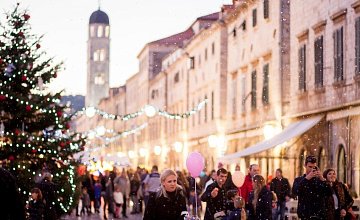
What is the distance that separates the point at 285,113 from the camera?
36844mm

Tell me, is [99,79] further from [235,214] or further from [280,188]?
[235,214]

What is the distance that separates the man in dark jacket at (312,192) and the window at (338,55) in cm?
1492

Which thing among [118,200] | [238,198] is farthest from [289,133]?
[238,198]

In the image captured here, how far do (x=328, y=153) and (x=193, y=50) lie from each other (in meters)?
31.6

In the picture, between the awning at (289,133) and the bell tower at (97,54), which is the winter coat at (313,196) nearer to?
the awning at (289,133)

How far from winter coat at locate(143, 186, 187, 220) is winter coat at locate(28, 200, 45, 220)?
6.82 meters

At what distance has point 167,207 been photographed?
12430 millimetres

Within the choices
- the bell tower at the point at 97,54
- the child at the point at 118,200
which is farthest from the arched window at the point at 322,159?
the bell tower at the point at 97,54

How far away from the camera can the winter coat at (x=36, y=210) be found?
19.0m

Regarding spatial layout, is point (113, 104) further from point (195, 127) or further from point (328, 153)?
point (328, 153)

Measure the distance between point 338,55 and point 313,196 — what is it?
15732mm

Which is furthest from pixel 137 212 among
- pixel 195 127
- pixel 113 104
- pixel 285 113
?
pixel 113 104

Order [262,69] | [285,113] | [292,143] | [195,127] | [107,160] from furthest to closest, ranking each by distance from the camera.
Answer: [107,160] < [195,127] < [262,69] < [285,113] < [292,143]

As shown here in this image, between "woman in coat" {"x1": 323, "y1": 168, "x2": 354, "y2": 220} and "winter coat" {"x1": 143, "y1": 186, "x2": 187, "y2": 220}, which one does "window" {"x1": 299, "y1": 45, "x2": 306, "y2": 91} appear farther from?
"winter coat" {"x1": 143, "y1": 186, "x2": 187, "y2": 220}
